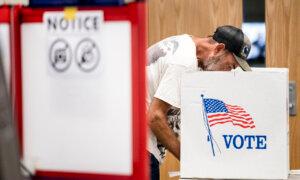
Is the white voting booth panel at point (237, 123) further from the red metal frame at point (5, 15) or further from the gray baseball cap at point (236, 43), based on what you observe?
the red metal frame at point (5, 15)

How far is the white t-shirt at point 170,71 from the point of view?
2172mm

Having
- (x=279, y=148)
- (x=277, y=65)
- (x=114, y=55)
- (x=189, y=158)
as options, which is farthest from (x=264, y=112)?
(x=277, y=65)

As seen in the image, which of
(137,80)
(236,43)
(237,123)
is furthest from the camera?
(236,43)

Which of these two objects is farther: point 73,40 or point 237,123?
point 237,123

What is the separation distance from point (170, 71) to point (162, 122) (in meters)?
0.21

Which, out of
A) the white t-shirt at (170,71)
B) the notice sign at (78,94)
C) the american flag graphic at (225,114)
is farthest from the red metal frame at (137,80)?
the white t-shirt at (170,71)

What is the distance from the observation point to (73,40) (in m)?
1.07

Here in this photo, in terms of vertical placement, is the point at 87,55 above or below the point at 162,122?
above

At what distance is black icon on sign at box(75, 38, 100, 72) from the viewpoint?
105 centimetres

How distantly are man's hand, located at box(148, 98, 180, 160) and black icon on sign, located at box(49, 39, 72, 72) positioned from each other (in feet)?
3.81

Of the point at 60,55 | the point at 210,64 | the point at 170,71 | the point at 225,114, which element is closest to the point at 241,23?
the point at 210,64

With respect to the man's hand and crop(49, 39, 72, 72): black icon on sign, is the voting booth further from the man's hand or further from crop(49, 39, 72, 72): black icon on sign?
the man's hand

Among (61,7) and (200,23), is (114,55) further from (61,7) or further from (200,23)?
(200,23)

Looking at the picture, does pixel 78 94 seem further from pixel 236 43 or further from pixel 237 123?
pixel 236 43
